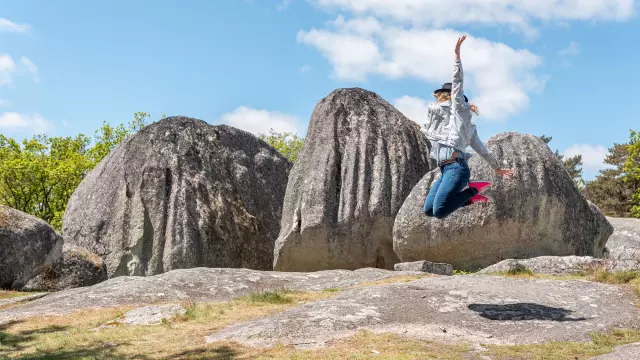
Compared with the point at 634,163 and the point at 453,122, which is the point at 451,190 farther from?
the point at 634,163

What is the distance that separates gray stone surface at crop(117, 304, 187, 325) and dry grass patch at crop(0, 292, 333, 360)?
0.19 m

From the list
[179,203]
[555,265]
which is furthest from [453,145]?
[179,203]

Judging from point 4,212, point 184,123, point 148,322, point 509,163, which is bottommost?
point 148,322

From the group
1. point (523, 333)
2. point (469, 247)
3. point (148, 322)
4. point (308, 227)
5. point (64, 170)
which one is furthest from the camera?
point (64, 170)

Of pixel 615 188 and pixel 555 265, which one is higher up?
pixel 615 188

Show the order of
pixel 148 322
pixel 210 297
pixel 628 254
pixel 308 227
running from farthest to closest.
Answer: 1. pixel 308 227
2. pixel 628 254
3. pixel 210 297
4. pixel 148 322

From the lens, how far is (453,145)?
440 inches

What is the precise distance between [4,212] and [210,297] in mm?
10315

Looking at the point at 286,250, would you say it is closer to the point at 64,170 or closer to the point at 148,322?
the point at 148,322

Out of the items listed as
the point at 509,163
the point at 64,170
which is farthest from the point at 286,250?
the point at 64,170

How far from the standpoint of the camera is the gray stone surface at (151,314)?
12305 mm

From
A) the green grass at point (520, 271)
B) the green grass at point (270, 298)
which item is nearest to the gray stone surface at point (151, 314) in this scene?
the green grass at point (270, 298)

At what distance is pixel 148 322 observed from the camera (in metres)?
12.2

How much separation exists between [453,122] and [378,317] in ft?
11.0
